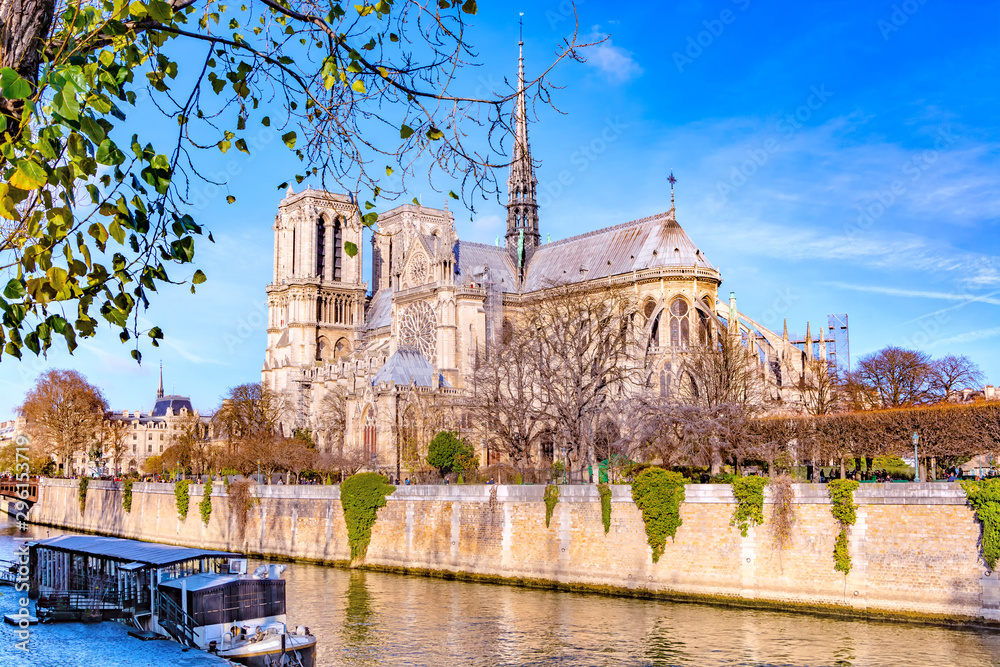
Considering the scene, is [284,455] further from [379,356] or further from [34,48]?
[34,48]

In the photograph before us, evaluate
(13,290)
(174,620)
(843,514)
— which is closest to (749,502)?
(843,514)

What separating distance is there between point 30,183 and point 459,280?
6738cm

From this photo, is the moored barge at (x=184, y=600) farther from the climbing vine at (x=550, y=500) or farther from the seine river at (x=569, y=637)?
the climbing vine at (x=550, y=500)

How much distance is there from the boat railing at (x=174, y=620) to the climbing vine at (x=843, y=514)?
1607 cm

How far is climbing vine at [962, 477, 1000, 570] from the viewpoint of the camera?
24703 mm

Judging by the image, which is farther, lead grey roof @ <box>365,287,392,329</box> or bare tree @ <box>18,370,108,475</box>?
lead grey roof @ <box>365,287,392,329</box>

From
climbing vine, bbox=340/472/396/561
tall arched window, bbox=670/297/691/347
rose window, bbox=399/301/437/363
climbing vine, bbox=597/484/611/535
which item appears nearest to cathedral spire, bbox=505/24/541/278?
rose window, bbox=399/301/437/363

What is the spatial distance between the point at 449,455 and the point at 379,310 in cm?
3927

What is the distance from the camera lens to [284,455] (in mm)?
60812

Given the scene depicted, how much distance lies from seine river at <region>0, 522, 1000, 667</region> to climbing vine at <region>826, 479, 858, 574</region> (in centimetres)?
163

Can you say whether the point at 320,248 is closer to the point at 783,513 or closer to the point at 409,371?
the point at 409,371

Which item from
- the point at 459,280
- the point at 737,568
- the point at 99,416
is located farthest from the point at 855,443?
the point at 99,416

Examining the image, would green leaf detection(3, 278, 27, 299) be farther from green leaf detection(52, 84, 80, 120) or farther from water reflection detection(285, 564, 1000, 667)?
water reflection detection(285, 564, 1000, 667)

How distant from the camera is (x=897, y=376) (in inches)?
2029
